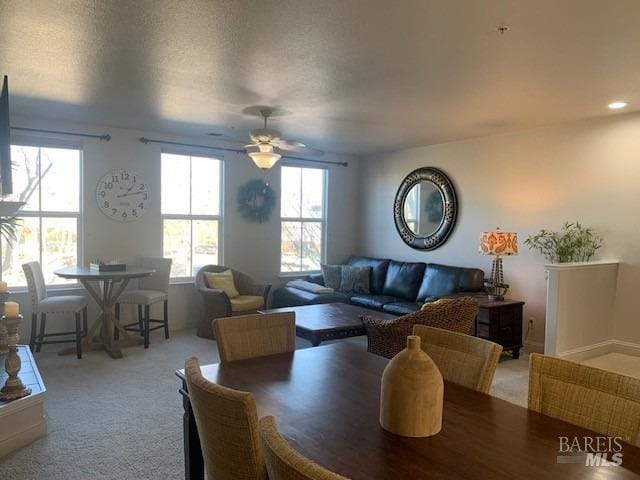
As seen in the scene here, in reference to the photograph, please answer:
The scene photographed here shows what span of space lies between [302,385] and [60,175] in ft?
15.4

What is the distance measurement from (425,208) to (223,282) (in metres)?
2.89

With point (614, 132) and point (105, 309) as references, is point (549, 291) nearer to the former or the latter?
point (614, 132)

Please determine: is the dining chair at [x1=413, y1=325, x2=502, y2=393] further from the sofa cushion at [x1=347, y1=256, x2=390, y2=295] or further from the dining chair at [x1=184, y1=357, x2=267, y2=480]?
the sofa cushion at [x1=347, y1=256, x2=390, y2=295]

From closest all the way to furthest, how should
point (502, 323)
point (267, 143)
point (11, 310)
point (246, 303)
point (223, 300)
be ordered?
point (11, 310), point (267, 143), point (502, 323), point (223, 300), point (246, 303)

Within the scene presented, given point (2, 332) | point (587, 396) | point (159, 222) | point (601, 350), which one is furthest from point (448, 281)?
point (2, 332)

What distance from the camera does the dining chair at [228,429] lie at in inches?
45.8

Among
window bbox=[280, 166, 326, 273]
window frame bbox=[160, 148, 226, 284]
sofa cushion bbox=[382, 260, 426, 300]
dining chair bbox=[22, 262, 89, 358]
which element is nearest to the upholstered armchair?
window frame bbox=[160, 148, 226, 284]

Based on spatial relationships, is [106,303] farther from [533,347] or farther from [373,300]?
[533,347]

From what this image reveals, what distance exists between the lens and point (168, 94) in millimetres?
3988

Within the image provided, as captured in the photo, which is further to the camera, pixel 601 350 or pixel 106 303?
pixel 106 303

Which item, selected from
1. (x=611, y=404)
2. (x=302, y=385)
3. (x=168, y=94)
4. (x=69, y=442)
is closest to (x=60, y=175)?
(x=168, y=94)

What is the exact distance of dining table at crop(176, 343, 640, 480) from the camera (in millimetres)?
1156

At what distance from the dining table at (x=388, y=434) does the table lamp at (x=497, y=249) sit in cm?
334

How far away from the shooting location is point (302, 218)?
7082 millimetres
